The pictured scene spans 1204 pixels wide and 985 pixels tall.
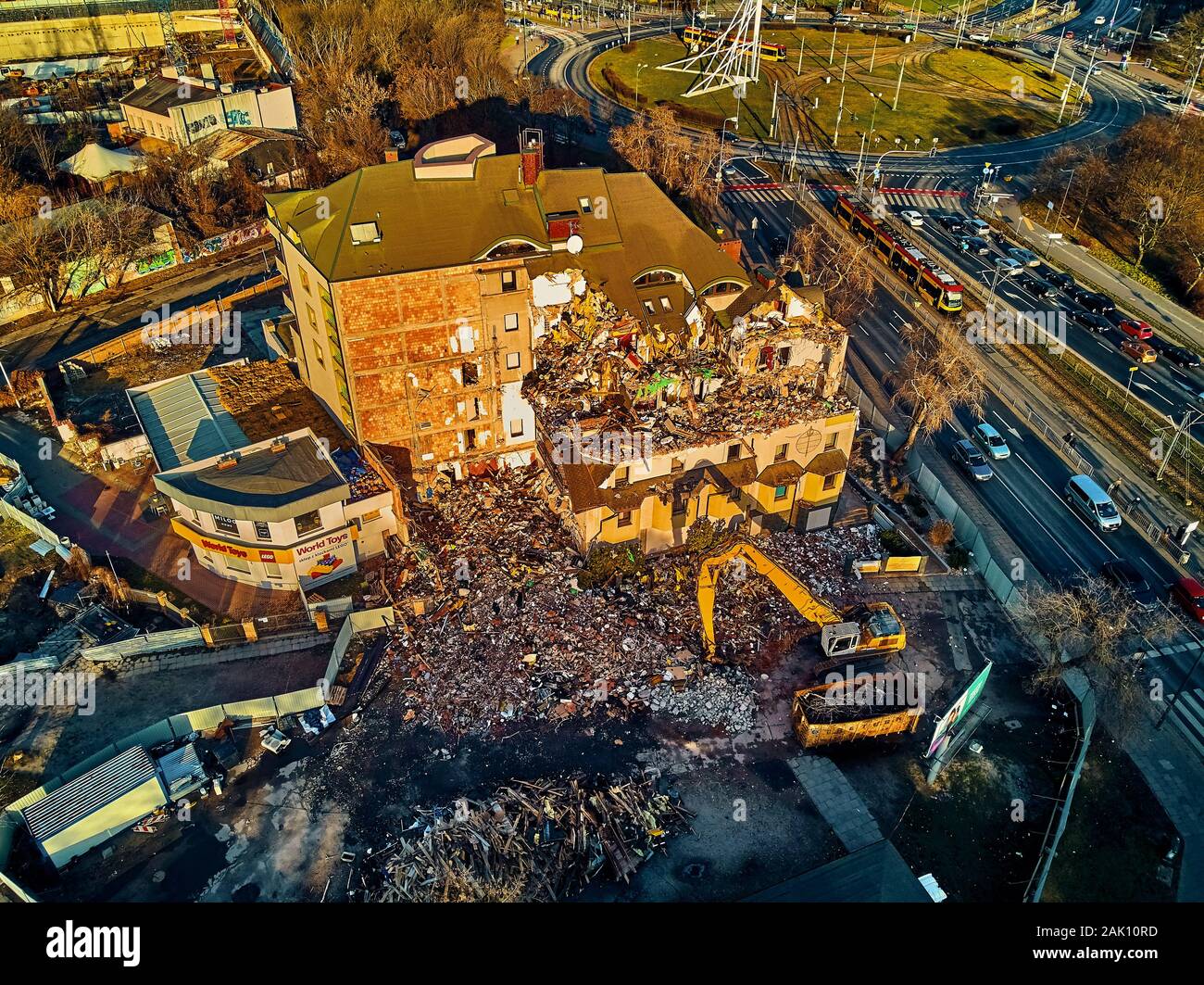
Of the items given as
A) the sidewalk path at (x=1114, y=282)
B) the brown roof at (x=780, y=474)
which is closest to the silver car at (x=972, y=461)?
the brown roof at (x=780, y=474)

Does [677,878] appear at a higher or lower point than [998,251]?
lower

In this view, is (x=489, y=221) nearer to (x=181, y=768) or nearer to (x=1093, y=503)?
(x=181, y=768)

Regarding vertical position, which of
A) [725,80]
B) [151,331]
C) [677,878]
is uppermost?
[725,80]

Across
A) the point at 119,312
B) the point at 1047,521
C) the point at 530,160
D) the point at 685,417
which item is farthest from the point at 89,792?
the point at 1047,521

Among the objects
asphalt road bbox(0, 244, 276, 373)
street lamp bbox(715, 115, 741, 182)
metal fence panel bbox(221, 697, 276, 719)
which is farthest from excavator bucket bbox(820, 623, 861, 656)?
street lamp bbox(715, 115, 741, 182)

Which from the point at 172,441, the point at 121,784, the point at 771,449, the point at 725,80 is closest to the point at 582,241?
the point at 771,449

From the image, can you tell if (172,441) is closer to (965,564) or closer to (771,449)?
(771,449)

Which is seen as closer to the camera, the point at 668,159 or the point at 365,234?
the point at 365,234
